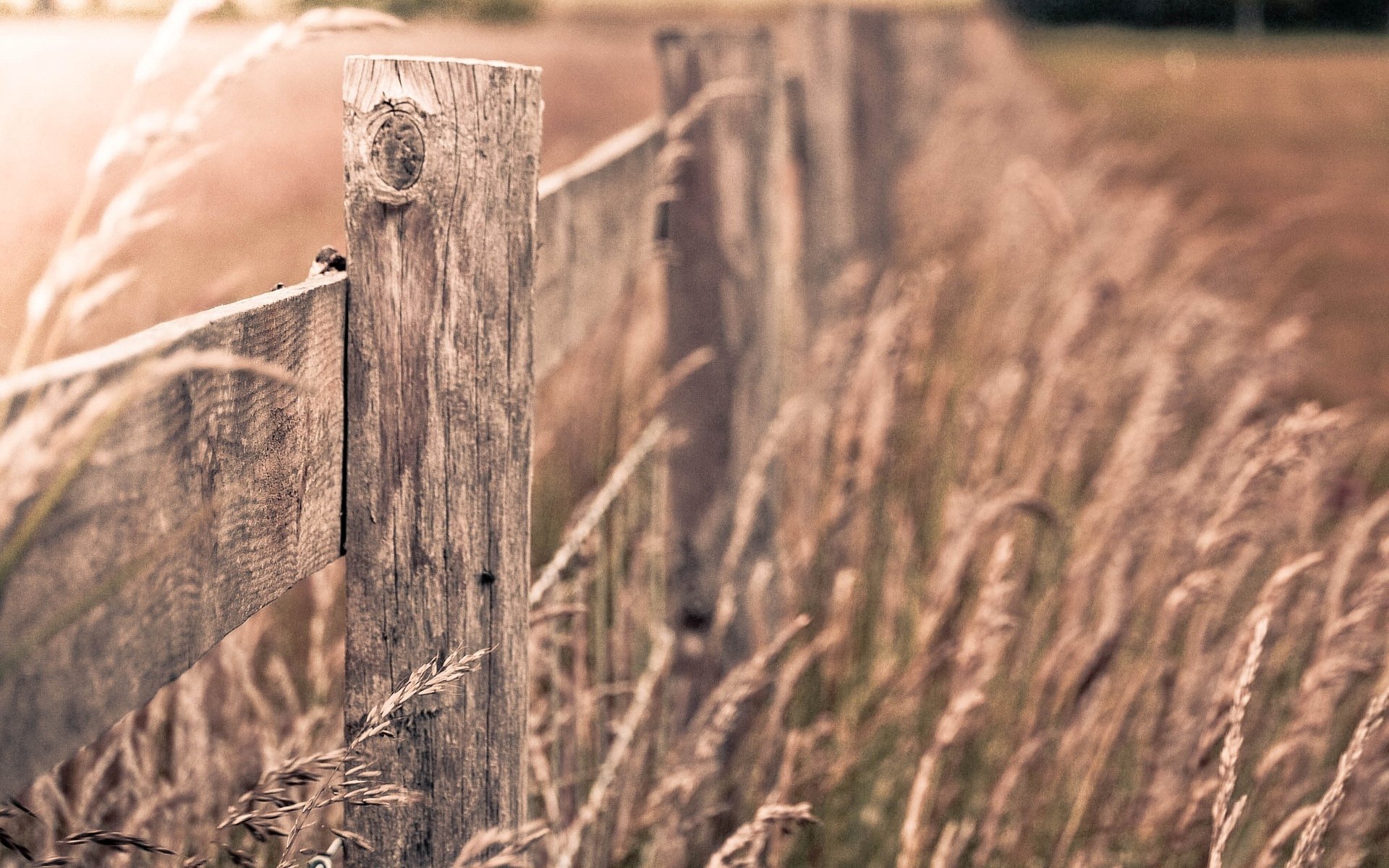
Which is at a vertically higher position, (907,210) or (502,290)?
(502,290)

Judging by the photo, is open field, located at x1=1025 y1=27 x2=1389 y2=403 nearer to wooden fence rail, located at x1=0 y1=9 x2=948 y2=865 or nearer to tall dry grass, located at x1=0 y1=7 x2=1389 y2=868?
tall dry grass, located at x1=0 y1=7 x2=1389 y2=868

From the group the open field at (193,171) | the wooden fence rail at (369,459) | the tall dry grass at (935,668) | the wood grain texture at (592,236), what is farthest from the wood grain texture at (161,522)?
the open field at (193,171)

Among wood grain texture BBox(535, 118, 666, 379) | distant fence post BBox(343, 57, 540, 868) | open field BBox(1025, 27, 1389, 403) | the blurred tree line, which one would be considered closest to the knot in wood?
distant fence post BBox(343, 57, 540, 868)

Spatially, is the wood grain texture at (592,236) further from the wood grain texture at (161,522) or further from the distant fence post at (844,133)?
the distant fence post at (844,133)

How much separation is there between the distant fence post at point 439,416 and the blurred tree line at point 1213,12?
139 feet

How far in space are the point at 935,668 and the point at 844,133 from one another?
1.71m

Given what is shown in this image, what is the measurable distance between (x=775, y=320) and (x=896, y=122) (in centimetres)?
228

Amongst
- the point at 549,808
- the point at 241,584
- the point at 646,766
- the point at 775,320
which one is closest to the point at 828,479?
the point at 775,320

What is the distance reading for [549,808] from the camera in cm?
133

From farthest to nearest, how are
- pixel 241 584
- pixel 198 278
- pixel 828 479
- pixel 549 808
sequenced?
pixel 198 278 → pixel 828 479 → pixel 549 808 → pixel 241 584

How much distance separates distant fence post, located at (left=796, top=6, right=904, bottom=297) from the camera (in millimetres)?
3086

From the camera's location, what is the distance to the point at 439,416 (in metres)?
0.88

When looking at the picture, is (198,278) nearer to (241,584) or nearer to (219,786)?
(219,786)

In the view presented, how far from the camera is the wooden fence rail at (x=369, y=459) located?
581 mm
